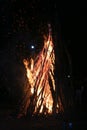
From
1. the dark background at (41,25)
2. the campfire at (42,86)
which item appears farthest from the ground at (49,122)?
the dark background at (41,25)

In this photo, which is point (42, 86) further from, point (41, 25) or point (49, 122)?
point (41, 25)

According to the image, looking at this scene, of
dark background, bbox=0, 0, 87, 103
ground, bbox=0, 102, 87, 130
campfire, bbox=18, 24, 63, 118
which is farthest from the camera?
dark background, bbox=0, 0, 87, 103

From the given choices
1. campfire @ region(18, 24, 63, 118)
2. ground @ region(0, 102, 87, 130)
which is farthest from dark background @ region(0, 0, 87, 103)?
ground @ region(0, 102, 87, 130)

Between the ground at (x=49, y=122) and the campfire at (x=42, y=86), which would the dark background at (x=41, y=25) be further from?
the ground at (x=49, y=122)

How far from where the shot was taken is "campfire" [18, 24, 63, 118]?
A: 14.2 meters

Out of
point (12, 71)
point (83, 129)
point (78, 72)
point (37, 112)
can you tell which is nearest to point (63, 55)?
point (37, 112)

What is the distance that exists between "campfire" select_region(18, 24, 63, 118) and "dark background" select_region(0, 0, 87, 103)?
69cm

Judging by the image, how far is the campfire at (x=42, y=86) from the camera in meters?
14.2

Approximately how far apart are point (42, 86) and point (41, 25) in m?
2.57

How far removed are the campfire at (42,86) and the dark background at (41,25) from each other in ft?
2.27

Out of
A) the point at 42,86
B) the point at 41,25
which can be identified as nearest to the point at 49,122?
the point at 42,86

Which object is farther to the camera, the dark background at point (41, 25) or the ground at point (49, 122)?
the dark background at point (41, 25)

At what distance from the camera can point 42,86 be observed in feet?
47.4

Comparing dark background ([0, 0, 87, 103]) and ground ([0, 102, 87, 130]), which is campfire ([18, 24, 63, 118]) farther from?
dark background ([0, 0, 87, 103])
